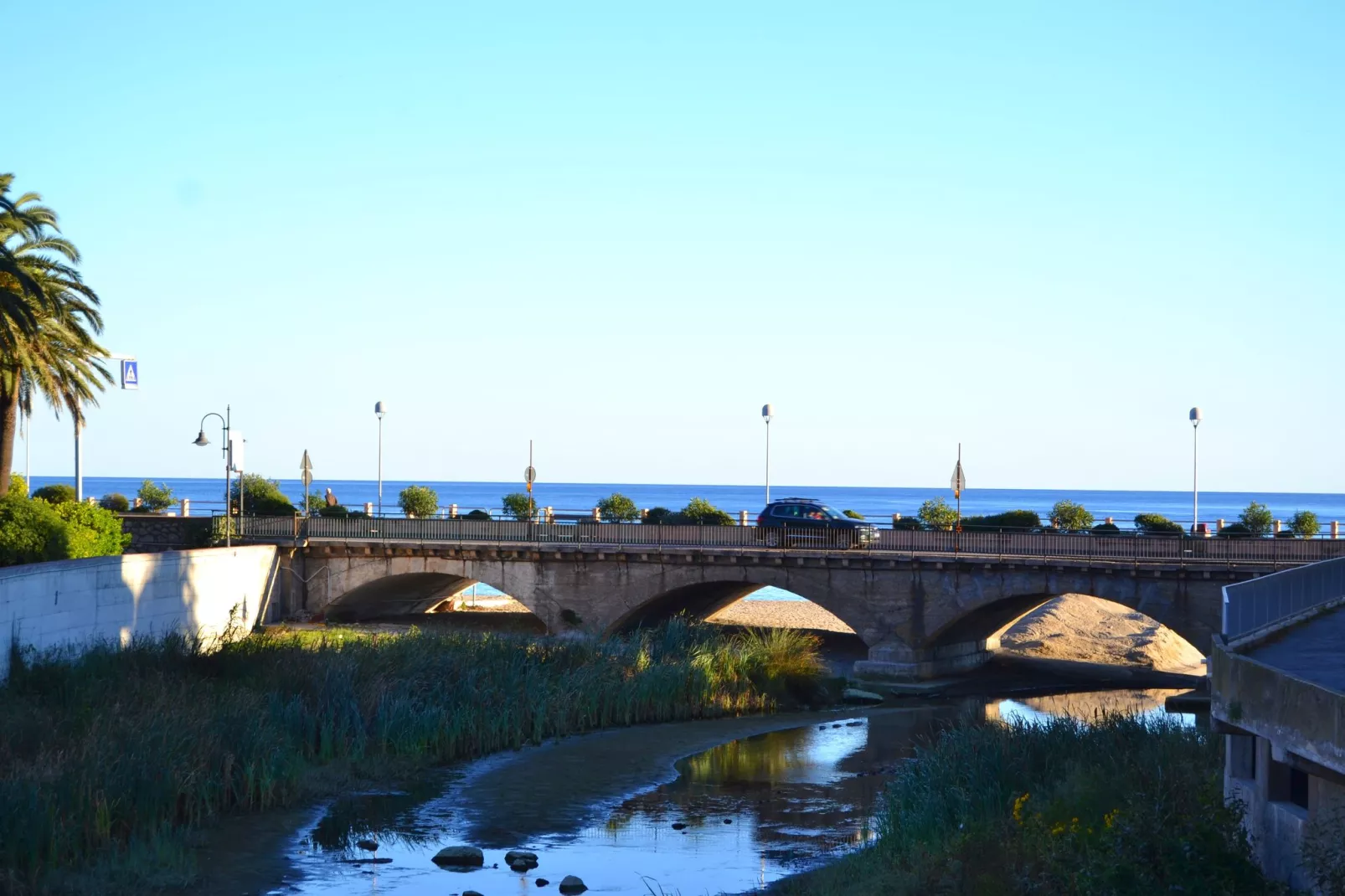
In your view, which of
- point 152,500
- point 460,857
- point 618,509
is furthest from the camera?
point 152,500

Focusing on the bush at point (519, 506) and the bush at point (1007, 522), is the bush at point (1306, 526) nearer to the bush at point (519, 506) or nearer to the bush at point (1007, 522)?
the bush at point (1007, 522)

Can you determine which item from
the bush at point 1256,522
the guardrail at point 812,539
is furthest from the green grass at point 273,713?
the bush at point 1256,522

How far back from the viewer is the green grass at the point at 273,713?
62.8 feet

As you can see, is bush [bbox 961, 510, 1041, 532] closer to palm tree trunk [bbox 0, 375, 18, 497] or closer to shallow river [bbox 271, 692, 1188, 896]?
shallow river [bbox 271, 692, 1188, 896]

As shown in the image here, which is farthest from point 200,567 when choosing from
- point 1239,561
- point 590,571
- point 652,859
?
point 1239,561

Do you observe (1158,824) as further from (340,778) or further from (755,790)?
(340,778)

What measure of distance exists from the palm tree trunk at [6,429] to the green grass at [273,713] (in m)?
10.2

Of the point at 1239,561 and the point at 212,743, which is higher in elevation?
the point at 1239,561

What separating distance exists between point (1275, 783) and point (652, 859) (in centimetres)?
1035

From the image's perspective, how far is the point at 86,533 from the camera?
3959 centimetres

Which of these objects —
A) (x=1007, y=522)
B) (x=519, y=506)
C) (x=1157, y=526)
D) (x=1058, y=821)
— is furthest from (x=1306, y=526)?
(x=1058, y=821)

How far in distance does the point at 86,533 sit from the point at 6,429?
15.1 ft

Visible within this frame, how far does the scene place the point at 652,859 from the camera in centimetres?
2138

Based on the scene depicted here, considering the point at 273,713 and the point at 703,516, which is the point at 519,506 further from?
the point at 273,713
